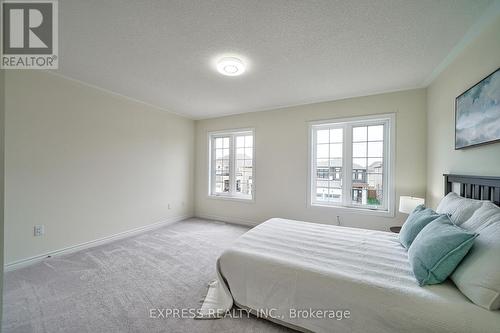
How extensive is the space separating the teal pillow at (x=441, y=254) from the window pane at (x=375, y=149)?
210 cm

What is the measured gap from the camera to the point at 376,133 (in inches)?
127

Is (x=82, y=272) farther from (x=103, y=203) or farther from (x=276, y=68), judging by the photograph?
(x=276, y=68)

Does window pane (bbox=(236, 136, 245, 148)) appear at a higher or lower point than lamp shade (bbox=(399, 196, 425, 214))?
higher

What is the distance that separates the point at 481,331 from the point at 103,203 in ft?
13.6

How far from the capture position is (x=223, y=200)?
14.8 ft

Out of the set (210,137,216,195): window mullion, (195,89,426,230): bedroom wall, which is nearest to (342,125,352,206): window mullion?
(195,89,426,230): bedroom wall

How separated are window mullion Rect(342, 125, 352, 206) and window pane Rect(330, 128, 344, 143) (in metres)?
0.07

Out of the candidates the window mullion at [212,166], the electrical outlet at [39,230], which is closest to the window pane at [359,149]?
the window mullion at [212,166]

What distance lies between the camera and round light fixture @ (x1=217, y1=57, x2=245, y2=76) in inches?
85.6

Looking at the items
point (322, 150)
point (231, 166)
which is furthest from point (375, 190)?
point (231, 166)

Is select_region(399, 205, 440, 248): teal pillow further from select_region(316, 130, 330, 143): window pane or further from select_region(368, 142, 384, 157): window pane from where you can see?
select_region(316, 130, 330, 143): window pane

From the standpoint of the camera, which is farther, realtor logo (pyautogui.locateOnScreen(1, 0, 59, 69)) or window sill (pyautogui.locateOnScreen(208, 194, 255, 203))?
window sill (pyautogui.locateOnScreen(208, 194, 255, 203))

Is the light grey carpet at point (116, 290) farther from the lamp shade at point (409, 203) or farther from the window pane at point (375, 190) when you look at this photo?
the window pane at point (375, 190)

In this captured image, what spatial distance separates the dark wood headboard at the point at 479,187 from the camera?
151 centimetres
